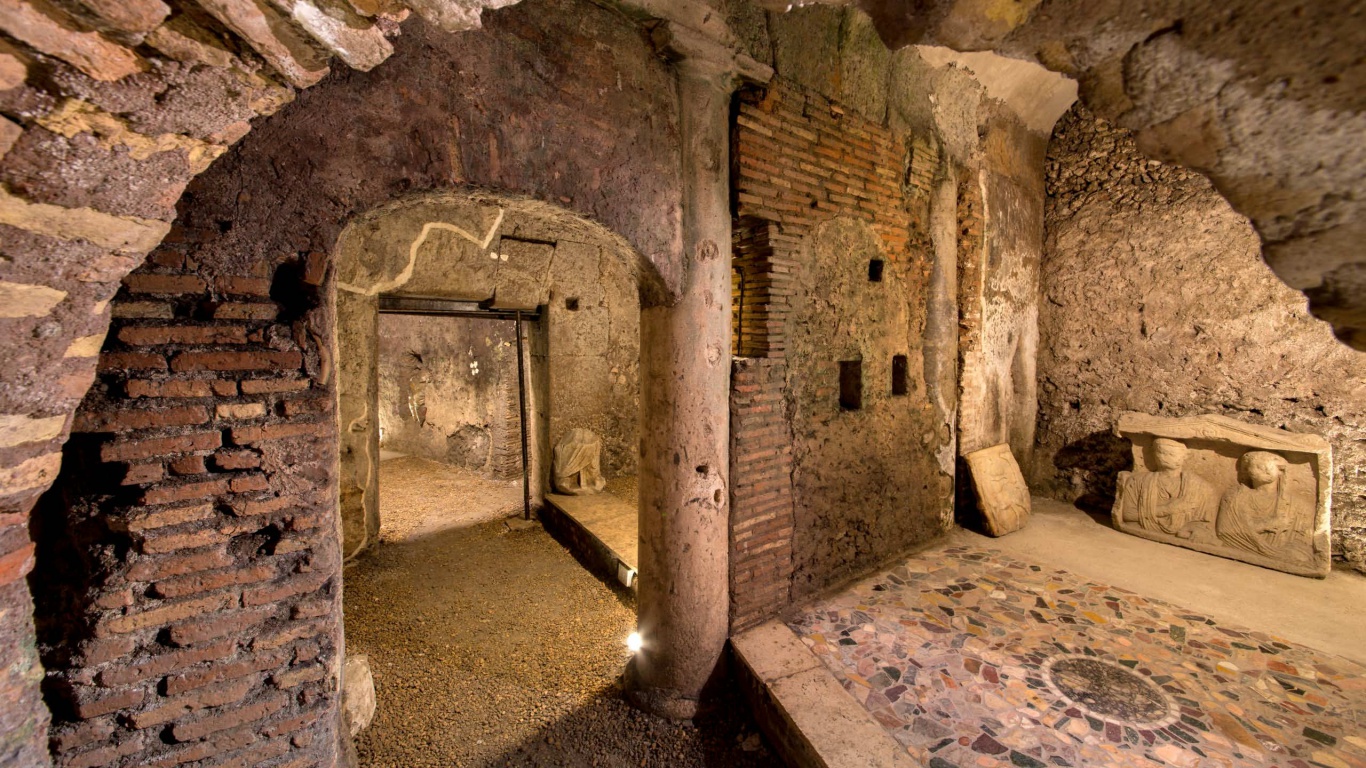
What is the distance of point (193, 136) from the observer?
1265mm

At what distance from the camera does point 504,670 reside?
12.0 feet

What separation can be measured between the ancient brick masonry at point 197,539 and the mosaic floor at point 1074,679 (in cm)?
272

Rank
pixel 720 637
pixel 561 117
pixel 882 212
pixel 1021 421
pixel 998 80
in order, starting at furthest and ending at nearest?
1. pixel 1021 421
2. pixel 998 80
3. pixel 882 212
4. pixel 720 637
5. pixel 561 117

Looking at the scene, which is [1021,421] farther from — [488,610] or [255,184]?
[255,184]

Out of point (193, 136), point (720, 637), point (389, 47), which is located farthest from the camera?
point (720, 637)

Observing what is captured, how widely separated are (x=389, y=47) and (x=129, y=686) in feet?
7.27

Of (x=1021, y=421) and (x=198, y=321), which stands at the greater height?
(x=198, y=321)

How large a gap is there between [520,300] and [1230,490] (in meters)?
6.88

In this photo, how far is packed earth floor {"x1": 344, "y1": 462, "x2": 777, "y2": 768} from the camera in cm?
303

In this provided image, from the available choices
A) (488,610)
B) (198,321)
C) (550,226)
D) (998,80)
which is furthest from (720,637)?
(998,80)

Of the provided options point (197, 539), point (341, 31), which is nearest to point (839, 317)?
point (341, 31)

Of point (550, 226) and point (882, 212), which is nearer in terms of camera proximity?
point (882, 212)

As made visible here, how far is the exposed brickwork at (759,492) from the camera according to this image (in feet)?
11.1

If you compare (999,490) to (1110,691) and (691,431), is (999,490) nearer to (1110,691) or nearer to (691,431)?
(1110,691)
